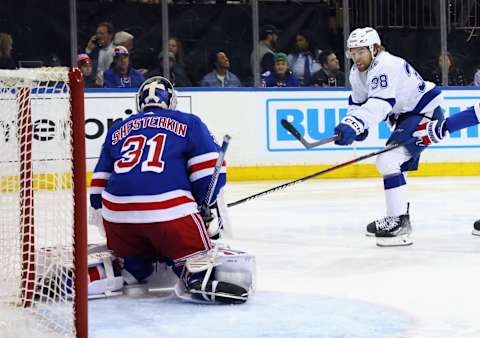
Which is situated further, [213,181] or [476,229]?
[476,229]

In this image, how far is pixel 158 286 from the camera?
3.70 metres

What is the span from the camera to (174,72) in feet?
Answer: 30.1

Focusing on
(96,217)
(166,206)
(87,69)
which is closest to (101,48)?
(87,69)

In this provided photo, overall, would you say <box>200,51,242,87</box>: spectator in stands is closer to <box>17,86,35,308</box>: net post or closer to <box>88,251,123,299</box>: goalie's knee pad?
<box>88,251,123,299</box>: goalie's knee pad

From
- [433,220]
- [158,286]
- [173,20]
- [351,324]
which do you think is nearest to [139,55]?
[173,20]

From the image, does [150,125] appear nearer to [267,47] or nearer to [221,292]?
[221,292]

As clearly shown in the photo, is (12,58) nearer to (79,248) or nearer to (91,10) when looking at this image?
(91,10)

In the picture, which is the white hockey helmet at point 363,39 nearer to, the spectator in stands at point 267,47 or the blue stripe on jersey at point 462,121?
the blue stripe on jersey at point 462,121

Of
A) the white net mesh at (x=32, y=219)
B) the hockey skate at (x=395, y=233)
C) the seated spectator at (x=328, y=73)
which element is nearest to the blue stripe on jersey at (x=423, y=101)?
the hockey skate at (x=395, y=233)

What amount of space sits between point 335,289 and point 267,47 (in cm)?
597

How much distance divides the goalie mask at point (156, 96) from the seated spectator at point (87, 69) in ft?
17.6

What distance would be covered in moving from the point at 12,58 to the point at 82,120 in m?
6.38

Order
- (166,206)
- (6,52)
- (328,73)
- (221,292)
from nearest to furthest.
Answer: (221,292), (166,206), (6,52), (328,73)

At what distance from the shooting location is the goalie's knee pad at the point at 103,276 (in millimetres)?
3487
